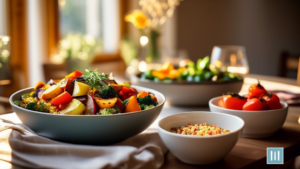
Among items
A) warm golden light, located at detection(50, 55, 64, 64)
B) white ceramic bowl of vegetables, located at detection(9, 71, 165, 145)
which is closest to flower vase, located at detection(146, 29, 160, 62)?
warm golden light, located at detection(50, 55, 64, 64)

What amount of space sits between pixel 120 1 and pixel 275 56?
92.0 inches

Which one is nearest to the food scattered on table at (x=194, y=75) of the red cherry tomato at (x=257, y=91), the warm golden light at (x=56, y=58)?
the red cherry tomato at (x=257, y=91)

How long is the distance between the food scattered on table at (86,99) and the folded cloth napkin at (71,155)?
0.11m

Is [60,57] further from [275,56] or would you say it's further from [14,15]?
[275,56]

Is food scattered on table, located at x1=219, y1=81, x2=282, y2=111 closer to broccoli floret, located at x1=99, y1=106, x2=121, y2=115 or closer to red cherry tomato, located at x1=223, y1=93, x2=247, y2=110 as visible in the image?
red cherry tomato, located at x1=223, y1=93, x2=247, y2=110

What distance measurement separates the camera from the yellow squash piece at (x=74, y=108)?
0.93 meters

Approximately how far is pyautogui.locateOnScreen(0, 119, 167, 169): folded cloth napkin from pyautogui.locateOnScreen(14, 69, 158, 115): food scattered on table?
11cm

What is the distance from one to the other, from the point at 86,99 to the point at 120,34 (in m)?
3.91

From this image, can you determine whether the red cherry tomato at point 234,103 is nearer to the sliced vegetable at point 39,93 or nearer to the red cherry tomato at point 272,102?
the red cherry tomato at point 272,102

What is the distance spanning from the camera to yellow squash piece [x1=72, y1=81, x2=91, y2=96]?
3.28 feet

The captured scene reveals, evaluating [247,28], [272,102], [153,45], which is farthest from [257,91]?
[247,28]

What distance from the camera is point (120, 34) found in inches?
189

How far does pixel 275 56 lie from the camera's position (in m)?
3.93

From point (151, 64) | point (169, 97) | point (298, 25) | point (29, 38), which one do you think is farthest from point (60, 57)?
point (298, 25)
